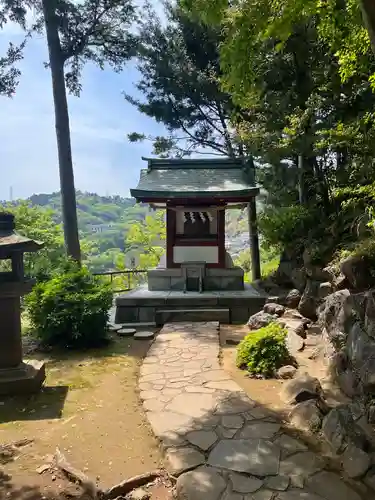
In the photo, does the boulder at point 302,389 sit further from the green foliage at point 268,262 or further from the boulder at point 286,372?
the green foliage at point 268,262

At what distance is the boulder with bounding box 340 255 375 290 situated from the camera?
4758 millimetres

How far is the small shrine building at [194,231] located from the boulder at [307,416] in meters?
5.18

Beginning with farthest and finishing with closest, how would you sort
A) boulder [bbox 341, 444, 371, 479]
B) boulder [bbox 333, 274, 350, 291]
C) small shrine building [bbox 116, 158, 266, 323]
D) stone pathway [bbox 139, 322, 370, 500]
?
small shrine building [bbox 116, 158, 266, 323]
boulder [bbox 333, 274, 350, 291]
boulder [bbox 341, 444, 371, 479]
stone pathway [bbox 139, 322, 370, 500]

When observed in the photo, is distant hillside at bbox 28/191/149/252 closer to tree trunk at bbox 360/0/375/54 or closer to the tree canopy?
the tree canopy

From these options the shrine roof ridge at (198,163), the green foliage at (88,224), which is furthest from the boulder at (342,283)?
the shrine roof ridge at (198,163)

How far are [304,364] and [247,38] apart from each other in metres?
4.31

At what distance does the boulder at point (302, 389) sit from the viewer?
4184 millimetres

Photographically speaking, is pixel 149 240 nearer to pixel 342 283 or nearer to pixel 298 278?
pixel 298 278

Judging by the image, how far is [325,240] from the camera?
7867 millimetres

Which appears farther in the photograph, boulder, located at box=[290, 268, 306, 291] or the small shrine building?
the small shrine building

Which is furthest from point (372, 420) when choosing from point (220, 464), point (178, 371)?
point (178, 371)

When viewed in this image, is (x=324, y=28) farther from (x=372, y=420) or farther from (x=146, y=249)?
(x=146, y=249)

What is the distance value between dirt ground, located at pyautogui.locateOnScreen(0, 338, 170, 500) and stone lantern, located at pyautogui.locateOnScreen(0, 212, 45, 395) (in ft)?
0.66

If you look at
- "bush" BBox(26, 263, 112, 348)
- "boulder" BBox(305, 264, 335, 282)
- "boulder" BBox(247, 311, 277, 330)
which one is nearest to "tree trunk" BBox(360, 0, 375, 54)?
"boulder" BBox(305, 264, 335, 282)
